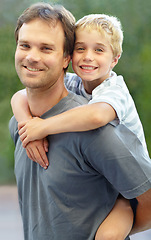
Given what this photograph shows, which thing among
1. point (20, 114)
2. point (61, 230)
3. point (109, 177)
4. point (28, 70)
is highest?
point (28, 70)

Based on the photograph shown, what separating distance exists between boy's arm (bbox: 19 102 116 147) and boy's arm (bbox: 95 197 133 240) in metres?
0.28

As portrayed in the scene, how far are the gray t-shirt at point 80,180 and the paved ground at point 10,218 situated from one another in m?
2.14

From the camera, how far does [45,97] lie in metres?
1.28

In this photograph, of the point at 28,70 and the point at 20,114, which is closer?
the point at 28,70

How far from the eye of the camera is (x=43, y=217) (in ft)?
4.00

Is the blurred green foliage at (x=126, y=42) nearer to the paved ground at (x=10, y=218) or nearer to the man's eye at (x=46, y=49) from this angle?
the paved ground at (x=10, y=218)

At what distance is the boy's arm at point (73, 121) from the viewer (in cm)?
112

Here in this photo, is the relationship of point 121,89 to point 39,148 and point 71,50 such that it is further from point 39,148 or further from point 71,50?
point 39,148

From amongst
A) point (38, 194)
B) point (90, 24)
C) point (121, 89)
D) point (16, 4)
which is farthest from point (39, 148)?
point (16, 4)

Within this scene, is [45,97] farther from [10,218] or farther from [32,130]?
[10,218]

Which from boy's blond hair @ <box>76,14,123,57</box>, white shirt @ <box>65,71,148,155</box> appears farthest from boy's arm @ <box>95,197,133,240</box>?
boy's blond hair @ <box>76,14,123,57</box>

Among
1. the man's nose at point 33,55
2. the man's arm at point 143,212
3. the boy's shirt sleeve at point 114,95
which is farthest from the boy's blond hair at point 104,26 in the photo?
the man's arm at point 143,212

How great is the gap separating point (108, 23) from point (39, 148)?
52 centimetres

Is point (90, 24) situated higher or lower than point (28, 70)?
higher
